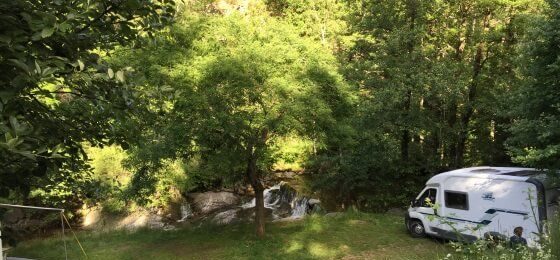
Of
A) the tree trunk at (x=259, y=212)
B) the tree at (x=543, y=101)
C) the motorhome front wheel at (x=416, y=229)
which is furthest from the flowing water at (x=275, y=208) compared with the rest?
the tree at (x=543, y=101)

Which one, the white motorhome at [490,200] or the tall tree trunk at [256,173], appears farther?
the tall tree trunk at [256,173]

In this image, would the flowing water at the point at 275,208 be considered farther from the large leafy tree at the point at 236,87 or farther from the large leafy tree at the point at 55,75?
the large leafy tree at the point at 55,75

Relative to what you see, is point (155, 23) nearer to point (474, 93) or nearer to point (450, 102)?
point (450, 102)

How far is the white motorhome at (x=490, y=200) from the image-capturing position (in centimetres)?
1166

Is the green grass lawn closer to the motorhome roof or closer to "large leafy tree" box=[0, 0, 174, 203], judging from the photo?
the motorhome roof

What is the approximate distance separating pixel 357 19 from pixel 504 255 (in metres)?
20.9

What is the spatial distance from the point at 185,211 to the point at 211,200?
166cm

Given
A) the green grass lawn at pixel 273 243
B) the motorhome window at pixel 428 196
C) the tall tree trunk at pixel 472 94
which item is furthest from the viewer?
the tall tree trunk at pixel 472 94

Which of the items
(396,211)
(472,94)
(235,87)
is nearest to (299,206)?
(396,211)

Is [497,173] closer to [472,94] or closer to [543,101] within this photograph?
[543,101]

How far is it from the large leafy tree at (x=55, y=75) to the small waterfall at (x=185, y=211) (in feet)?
69.4

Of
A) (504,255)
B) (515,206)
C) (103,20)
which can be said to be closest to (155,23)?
(103,20)


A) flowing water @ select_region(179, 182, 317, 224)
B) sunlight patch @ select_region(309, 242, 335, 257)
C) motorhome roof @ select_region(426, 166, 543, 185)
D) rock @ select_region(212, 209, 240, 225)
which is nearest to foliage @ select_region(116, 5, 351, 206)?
sunlight patch @ select_region(309, 242, 335, 257)

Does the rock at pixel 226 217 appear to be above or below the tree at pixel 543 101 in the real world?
below
